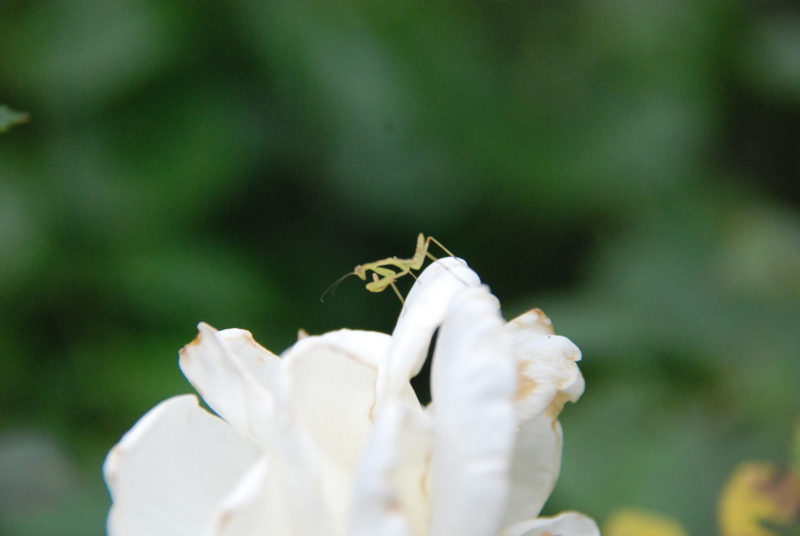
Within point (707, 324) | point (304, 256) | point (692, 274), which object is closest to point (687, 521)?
point (707, 324)

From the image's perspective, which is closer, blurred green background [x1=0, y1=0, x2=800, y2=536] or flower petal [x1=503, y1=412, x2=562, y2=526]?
flower petal [x1=503, y1=412, x2=562, y2=526]

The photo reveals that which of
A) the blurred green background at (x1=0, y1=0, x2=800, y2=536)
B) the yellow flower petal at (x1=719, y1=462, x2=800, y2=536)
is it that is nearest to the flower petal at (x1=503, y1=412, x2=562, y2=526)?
the yellow flower petal at (x1=719, y1=462, x2=800, y2=536)

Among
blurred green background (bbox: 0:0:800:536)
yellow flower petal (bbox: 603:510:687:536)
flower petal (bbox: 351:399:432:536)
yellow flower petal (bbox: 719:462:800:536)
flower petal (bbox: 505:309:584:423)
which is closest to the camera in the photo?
flower petal (bbox: 351:399:432:536)

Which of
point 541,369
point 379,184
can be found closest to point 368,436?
point 541,369

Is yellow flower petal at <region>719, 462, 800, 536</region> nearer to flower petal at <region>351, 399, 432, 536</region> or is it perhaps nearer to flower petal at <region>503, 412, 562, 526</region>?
flower petal at <region>503, 412, 562, 526</region>

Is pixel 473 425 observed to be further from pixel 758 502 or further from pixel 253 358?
pixel 758 502

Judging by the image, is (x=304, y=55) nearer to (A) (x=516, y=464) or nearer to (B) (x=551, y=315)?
(B) (x=551, y=315)
